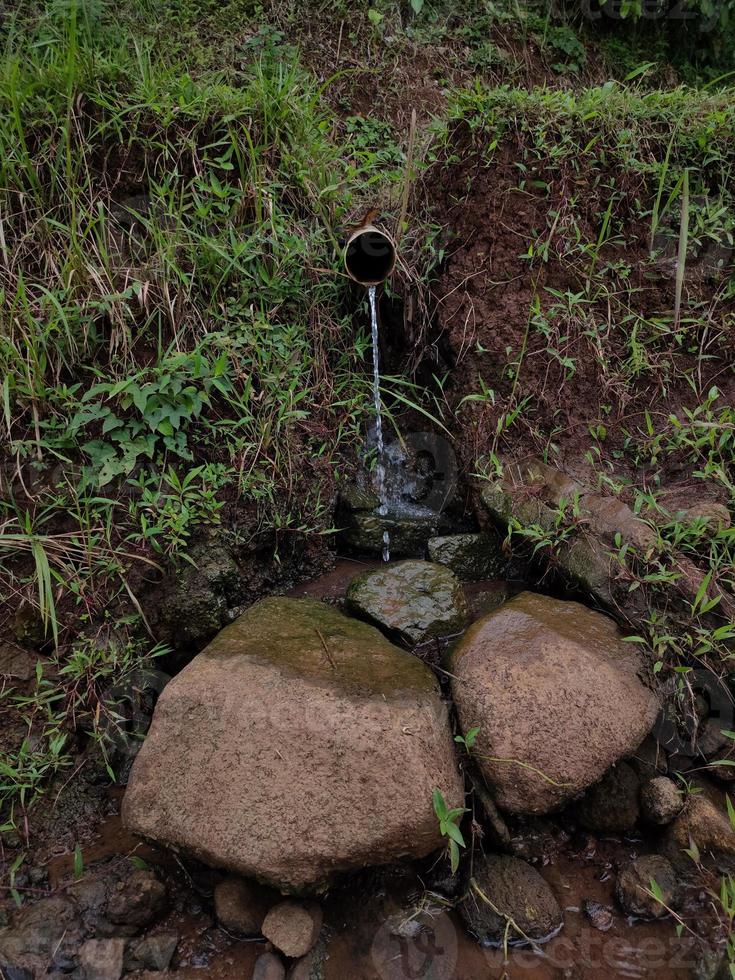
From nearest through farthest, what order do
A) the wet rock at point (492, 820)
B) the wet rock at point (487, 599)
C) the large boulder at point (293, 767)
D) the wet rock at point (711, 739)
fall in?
the large boulder at point (293, 767), the wet rock at point (492, 820), the wet rock at point (711, 739), the wet rock at point (487, 599)

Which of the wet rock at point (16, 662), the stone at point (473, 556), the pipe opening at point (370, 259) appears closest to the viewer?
the wet rock at point (16, 662)

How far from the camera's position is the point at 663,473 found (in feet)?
9.87

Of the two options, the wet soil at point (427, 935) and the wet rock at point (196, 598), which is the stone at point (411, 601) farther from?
the wet soil at point (427, 935)

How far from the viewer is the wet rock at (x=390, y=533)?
10.9ft

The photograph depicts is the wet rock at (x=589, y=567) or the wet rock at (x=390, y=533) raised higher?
the wet rock at (x=589, y=567)

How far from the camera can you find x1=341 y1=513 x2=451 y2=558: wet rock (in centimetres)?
333

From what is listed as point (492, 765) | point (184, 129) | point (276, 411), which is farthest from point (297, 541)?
point (184, 129)

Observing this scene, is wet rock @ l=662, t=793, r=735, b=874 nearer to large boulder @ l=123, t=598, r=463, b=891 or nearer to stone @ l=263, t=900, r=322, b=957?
large boulder @ l=123, t=598, r=463, b=891

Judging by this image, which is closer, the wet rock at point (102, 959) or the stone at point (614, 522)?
the wet rock at point (102, 959)

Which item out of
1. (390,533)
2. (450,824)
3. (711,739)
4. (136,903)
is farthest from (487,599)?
(136,903)

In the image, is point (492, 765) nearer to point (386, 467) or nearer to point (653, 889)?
point (653, 889)

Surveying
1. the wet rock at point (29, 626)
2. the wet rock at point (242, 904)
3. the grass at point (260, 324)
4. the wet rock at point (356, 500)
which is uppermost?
the grass at point (260, 324)

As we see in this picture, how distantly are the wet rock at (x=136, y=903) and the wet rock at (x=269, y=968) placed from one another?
0.40m

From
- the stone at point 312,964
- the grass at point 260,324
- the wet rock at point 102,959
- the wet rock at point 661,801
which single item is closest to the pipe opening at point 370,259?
the grass at point 260,324
